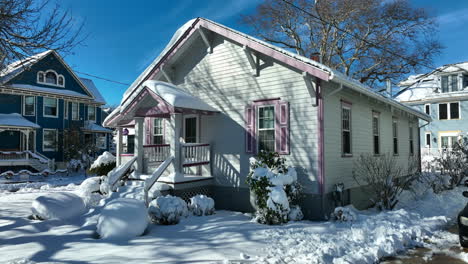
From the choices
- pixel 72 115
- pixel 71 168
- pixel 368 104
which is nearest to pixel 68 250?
pixel 368 104

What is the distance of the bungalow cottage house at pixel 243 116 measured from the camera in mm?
9180

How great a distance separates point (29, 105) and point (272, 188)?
81.8 feet

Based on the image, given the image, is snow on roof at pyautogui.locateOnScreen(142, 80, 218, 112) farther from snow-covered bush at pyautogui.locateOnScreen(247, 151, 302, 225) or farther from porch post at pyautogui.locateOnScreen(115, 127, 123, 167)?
porch post at pyautogui.locateOnScreen(115, 127, 123, 167)

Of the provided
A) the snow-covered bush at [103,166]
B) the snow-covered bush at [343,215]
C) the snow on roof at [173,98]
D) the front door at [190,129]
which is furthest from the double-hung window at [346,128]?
the snow-covered bush at [103,166]

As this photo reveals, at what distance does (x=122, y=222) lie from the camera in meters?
6.68

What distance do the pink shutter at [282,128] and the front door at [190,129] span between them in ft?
11.0

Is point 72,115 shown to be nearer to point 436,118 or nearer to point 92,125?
point 92,125

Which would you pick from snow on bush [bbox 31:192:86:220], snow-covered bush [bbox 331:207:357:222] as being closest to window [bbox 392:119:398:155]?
snow-covered bush [bbox 331:207:357:222]

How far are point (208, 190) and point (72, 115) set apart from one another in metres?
22.6

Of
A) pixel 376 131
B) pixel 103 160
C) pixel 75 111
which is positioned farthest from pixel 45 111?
pixel 376 131

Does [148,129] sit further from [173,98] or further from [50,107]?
[50,107]

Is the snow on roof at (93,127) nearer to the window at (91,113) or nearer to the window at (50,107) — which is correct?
the window at (91,113)

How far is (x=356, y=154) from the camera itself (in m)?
10.9

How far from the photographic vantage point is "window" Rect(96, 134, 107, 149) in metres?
30.6
